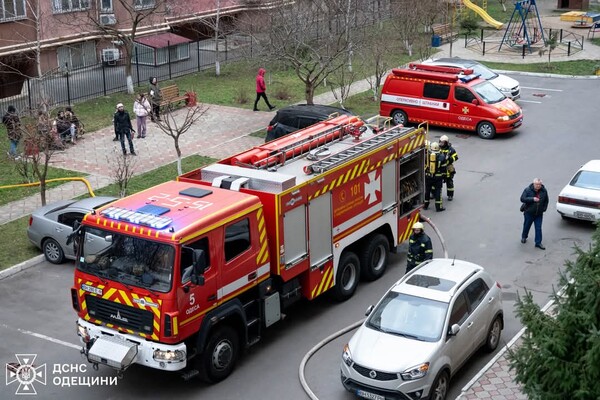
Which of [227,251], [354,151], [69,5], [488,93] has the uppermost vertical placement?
[69,5]

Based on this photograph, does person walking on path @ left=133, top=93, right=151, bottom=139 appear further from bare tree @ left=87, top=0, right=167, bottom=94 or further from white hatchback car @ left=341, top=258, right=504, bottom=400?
white hatchback car @ left=341, top=258, right=504, bottom=400

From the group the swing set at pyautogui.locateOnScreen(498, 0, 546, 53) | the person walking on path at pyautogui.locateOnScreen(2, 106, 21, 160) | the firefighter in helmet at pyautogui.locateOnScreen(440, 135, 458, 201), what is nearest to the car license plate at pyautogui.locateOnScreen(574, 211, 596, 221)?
the firefighter in helmet at pyautogui.locateOnScreen(440, 135, 458, 201)

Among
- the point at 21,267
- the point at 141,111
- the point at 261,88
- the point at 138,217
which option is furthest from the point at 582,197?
the point at 261,88

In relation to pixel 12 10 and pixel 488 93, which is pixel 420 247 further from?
pixel 12 10

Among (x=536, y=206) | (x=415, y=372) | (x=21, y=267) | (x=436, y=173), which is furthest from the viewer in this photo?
(x=436, y=173)

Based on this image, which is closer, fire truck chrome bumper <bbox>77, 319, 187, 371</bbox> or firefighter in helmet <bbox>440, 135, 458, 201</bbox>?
fire truck chrome bumper <bbox>77, 319, 187, 371</bbox>

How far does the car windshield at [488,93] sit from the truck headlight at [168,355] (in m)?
16.7

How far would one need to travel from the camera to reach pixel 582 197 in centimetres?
1898

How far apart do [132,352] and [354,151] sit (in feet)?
18.6

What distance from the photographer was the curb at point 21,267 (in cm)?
1734

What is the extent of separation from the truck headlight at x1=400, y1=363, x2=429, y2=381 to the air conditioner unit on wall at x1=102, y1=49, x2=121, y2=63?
2620 cm

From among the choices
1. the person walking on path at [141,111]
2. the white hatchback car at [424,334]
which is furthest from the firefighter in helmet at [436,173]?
the person walking on path at [141,111]

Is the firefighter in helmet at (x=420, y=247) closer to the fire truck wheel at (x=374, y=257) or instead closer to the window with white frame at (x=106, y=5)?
the fire truck wheel at (x=374, y=257)

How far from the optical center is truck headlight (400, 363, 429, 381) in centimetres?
1170
